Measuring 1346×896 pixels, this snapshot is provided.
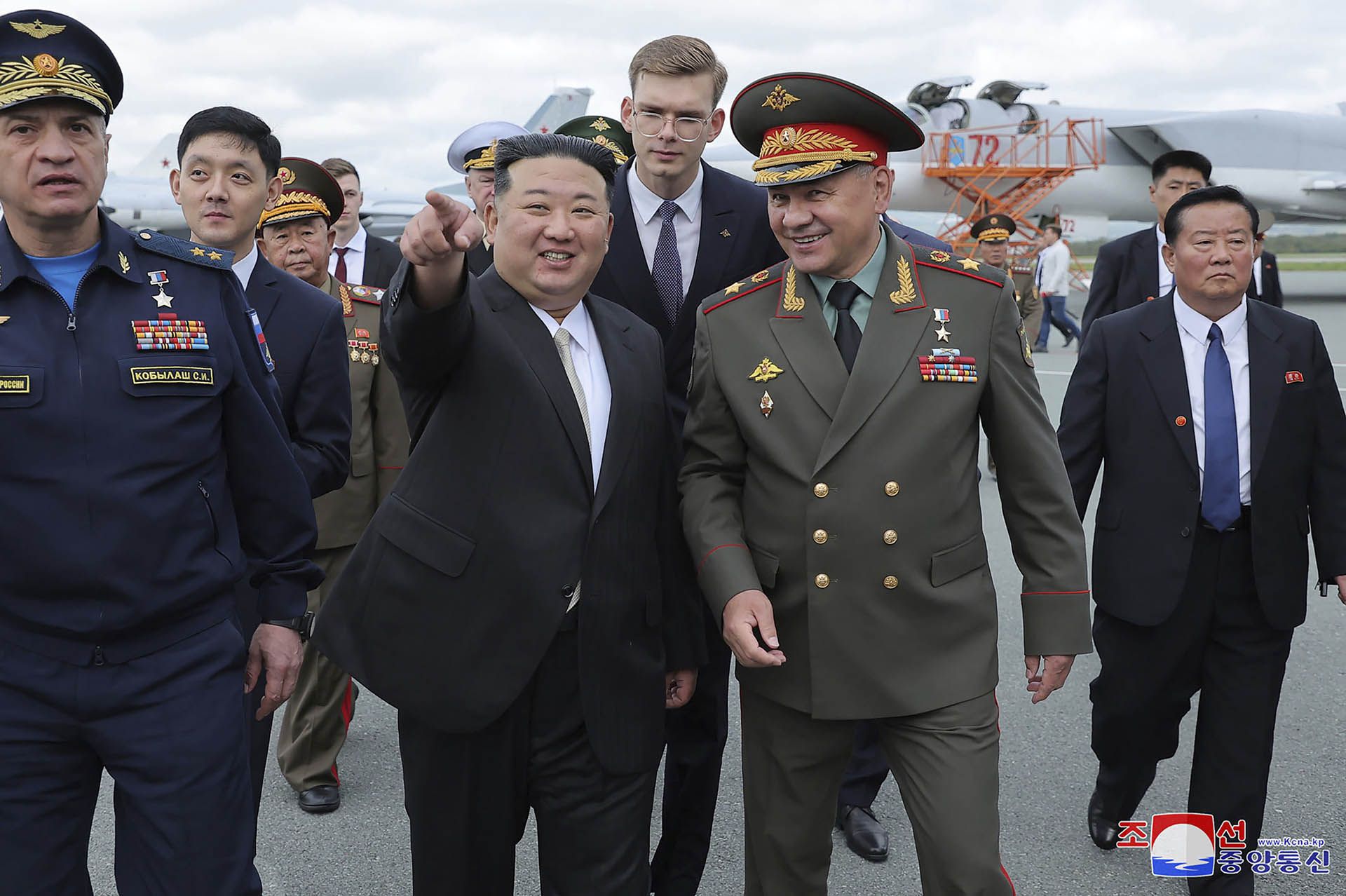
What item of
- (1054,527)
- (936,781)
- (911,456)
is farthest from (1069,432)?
(936,781)

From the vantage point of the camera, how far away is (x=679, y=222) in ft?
11.0

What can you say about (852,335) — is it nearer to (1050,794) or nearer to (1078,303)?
(1050,794)

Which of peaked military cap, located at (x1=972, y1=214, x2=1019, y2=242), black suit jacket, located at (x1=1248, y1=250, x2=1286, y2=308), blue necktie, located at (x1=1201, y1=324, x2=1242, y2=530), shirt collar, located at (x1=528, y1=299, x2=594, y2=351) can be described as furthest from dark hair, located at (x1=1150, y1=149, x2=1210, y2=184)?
peaked military cap, located at (x1=972, y1=214, x2=1019, y2=242)

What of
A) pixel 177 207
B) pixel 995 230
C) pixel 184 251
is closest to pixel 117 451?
pixel 184 251

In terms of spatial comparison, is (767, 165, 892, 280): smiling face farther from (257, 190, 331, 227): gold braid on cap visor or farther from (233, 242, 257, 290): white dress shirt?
(257, 190, 331, 227): gold braid on cap visor

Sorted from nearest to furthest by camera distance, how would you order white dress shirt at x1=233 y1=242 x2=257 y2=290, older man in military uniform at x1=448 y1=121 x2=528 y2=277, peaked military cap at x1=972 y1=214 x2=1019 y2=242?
white dress shirt at x1=233 y1=242 x2=257 y2=290 < older man in military uniform at x1=448 y1=121 x2=528 y2=277 < peaked military cap at x1=972 y1=214 x2=1019 y2=242

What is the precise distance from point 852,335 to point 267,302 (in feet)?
5.34

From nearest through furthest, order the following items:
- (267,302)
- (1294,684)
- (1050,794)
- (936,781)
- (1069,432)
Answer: (936,781)
(267,302)
(1069,432)
(1050,794)
(1294,684)

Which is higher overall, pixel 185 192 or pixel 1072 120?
pixel 1072 120

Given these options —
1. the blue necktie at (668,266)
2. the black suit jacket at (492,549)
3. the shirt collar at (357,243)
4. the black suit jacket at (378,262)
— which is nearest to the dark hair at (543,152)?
the black suit jacket at (492,549)

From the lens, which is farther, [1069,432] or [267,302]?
[1069,432]

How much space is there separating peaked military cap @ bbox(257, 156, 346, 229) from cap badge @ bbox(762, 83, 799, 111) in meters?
2.09

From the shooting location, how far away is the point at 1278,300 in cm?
576

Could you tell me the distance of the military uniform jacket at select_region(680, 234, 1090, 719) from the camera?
8.02ft
